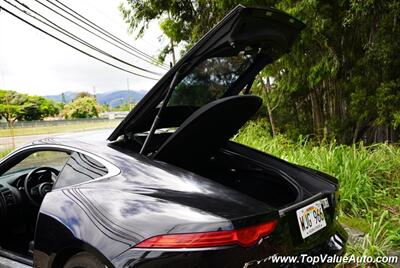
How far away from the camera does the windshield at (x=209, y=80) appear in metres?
2.18

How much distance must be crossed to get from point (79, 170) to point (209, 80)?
3.31ft

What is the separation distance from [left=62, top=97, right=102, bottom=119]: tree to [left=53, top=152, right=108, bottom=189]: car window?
200ft

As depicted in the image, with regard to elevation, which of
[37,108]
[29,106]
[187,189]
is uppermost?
[29,106]

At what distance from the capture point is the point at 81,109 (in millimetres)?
60219

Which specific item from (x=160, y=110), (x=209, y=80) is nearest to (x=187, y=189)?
(x=160, y=110)

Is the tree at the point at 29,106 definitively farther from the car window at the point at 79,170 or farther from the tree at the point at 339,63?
the car window at the point at 79,170

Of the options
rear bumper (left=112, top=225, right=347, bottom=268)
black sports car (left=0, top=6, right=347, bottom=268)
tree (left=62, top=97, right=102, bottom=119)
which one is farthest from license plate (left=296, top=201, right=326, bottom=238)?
tree (left=62, top=97, right=102, bottom=119)

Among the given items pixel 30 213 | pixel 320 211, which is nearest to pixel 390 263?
pixel 320 211

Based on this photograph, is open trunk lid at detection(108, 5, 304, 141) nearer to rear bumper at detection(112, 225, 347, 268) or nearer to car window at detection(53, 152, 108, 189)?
car window at detection(53, 152, 108, 189)

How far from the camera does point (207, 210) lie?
149 centimetres

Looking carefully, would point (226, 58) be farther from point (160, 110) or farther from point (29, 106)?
point (29, 106)

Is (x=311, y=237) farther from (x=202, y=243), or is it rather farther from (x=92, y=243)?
(x=92, y=243)

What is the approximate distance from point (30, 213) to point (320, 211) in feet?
7.23

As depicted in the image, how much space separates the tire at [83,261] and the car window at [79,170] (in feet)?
1.33
